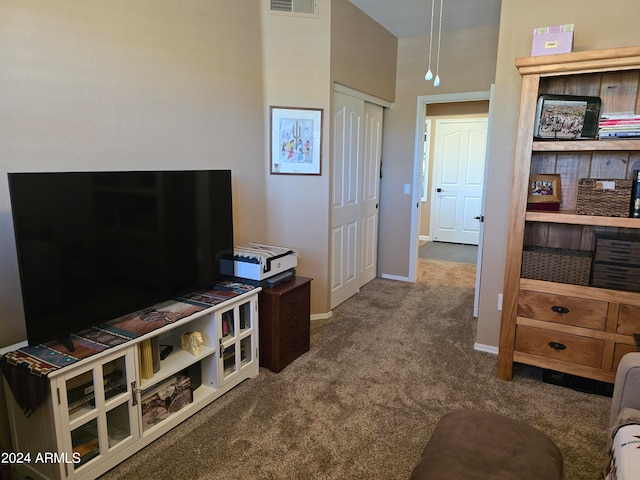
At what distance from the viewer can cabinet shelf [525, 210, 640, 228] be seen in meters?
2.37

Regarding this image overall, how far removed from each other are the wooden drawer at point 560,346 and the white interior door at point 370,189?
2.17 m

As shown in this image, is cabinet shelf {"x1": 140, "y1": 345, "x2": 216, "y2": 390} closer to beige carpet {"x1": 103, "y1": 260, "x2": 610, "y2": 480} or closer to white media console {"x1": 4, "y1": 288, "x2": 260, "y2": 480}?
white media console {"x1": 4, "y1": 288, "x2": 260, "y2": 480}

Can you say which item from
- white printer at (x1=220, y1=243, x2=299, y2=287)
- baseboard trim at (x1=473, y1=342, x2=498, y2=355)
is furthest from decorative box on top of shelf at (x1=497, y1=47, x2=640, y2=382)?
white printer at (x1=220, y1=243, x2=299, y2=287)

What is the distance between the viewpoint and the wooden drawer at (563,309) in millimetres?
2494

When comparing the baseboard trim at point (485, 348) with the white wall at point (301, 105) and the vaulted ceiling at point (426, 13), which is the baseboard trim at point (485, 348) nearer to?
the white wall at point (301, 105)

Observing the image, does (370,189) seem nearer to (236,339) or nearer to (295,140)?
(295,140)

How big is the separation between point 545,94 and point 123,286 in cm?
265

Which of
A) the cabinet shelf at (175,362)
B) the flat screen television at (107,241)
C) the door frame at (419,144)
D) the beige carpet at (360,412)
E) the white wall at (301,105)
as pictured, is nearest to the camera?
the flat screen television at (107,241)

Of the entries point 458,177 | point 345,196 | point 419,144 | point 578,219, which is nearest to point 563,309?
point 578,219

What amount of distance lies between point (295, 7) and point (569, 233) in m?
2.63

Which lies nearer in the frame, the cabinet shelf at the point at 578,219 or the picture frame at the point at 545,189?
the cabinet shelf at the point at 578,219

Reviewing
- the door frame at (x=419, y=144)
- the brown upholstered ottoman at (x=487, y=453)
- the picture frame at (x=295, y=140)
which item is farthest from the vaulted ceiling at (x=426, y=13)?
the brown upholstered ottoman at (x=487, y=453)

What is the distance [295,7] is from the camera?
10.7ft

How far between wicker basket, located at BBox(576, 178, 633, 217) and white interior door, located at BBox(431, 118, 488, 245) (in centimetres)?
480
